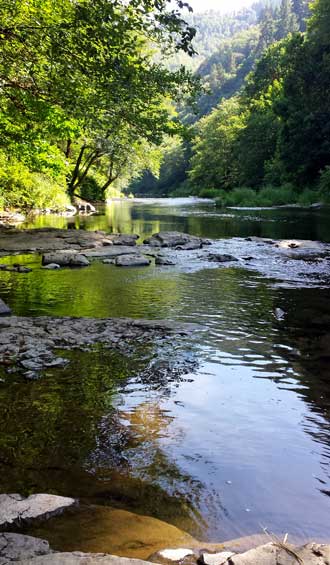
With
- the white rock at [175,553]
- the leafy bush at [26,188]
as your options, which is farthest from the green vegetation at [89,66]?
the leafy bush at [26,188]

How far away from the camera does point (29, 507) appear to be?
3.10 meters

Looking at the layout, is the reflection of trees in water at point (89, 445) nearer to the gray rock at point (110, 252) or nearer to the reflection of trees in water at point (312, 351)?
the reflection of trees in water at point (312, 351)

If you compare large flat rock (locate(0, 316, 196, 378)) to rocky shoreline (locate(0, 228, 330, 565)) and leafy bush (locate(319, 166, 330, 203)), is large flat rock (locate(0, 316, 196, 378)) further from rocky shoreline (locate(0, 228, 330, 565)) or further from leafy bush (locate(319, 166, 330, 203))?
leafy bush (locate(319, 166, 330, 203))

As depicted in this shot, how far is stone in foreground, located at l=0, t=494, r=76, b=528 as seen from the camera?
9.86 feet

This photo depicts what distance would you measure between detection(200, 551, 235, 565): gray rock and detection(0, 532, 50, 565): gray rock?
882 millimetres

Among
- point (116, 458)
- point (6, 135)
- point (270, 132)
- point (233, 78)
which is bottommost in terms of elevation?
point (116, 458)

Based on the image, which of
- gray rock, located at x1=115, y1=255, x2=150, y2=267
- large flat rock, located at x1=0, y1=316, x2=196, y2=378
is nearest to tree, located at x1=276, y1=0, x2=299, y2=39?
gray rock, located at x1=115, y1=255, x2=150, y2=267

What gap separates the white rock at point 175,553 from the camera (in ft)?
8.94

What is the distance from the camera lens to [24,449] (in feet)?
13.0

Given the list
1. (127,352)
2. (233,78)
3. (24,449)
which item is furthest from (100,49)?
(233,78)

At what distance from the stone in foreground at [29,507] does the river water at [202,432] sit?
0.16 meters

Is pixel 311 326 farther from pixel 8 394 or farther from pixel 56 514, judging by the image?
pixel 56 514

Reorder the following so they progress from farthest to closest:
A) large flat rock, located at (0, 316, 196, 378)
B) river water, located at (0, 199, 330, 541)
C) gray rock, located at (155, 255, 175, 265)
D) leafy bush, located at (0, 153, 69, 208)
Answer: leafy bush, located at (0, 153, 69, 208) → gray rock, located at (155, 255, 175, 265) → large flat rock, located at (0, 316, 196, 378) → river water, located at (0, 199, 330, 541)

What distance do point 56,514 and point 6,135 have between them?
14.7 m
